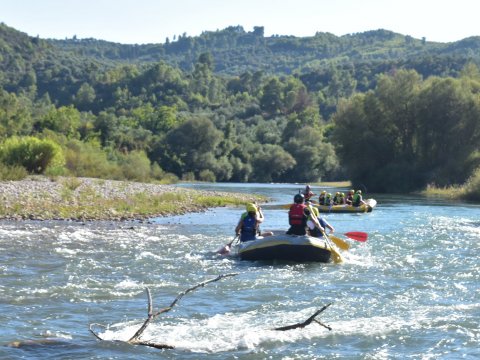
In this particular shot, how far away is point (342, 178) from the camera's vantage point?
3580 inches

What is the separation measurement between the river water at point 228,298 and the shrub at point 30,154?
61.8 feet

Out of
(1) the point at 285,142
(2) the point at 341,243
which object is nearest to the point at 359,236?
(2) the point at 341,243

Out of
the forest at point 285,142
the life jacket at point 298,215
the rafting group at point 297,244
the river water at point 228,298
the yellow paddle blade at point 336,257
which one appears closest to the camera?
the river water at point 228,298

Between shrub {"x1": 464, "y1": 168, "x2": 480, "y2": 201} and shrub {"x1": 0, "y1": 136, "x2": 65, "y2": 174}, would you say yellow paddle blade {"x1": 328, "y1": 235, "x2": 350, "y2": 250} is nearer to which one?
shrub {"x1": 0, "y1": 136, "x2": 65, "y2": 174}

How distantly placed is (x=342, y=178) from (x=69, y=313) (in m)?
80.6

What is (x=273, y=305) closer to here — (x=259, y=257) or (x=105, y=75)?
(x=259, y=257)

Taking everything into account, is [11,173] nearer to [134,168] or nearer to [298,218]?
[298,218]

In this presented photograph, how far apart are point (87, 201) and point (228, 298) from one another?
1960 centimetres

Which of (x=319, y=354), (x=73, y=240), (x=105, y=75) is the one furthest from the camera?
(x=105, y=75)

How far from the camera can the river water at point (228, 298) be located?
9.94 metres

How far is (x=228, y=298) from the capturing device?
13117 mm

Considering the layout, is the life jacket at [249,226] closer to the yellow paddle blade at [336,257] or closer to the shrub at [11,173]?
the yellow paddle blade at [336,257]

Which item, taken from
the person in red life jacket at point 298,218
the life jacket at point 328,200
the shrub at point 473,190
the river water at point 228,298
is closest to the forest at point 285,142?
the shrub at point 473,190

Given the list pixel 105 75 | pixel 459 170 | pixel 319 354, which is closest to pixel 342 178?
pixel 459 170
